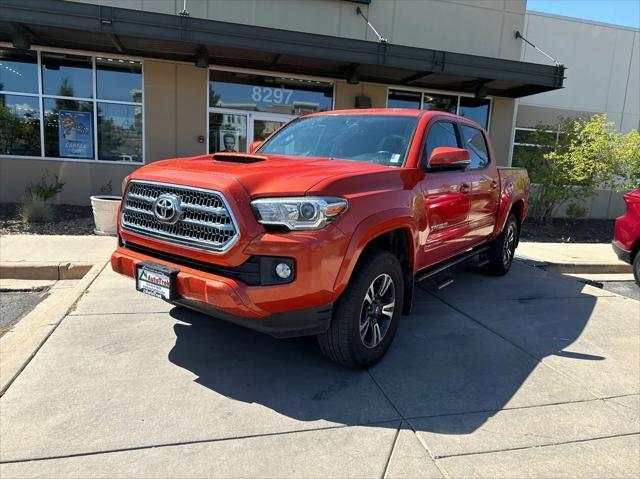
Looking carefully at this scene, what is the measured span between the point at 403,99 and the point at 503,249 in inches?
308

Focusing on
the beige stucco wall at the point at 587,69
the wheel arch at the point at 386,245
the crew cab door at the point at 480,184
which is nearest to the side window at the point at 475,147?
the crew cab door at the point at 480,184

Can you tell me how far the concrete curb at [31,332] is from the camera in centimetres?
345

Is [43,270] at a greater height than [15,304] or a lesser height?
greater

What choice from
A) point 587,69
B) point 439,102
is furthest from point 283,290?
point 587,69

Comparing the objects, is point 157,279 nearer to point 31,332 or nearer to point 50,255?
point 31,332

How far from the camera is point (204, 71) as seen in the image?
11312 mm

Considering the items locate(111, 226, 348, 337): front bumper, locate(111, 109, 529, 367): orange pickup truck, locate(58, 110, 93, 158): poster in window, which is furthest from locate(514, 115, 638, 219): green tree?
locate(58, 110, 93, 158): poster in window

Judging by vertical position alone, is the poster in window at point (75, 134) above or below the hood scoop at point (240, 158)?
above

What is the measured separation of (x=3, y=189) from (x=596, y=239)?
561 inches

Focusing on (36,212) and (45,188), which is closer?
(36,212)

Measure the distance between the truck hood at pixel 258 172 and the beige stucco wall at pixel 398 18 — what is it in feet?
28.9

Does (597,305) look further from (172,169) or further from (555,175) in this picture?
(555,175)

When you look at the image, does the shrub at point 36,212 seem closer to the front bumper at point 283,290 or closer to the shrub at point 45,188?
the shrub at point 45,188

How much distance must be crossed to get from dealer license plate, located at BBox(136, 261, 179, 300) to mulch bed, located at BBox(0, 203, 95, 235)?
5.95 m
